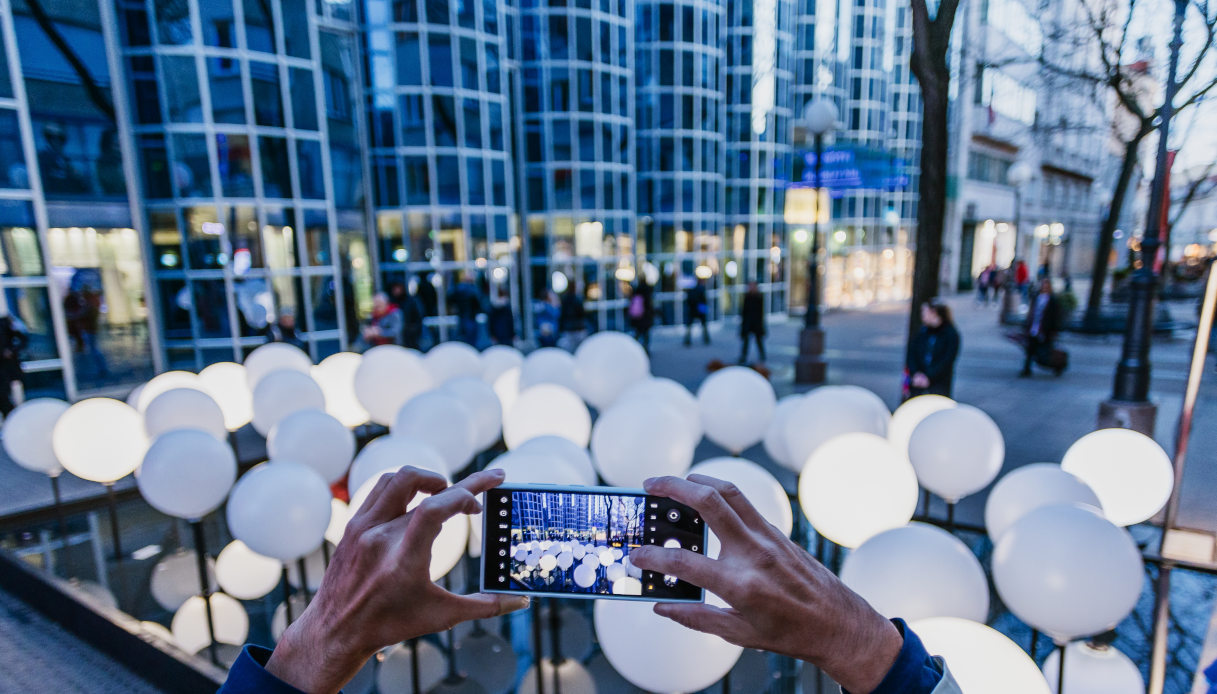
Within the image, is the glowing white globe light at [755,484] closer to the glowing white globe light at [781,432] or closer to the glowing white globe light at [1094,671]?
the glowing white globe light at [1094,671]

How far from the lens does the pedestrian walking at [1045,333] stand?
1088 cm

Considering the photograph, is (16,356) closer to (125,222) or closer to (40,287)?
(40,287)

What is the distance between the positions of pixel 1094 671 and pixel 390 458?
165 inches

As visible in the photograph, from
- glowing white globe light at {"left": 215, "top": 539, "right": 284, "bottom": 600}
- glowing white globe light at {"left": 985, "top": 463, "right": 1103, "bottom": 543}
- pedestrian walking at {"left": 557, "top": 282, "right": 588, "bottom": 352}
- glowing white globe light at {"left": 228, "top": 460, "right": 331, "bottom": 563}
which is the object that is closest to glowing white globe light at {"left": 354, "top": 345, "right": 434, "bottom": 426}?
glowing white globe light at {"left": 215, "top": 539, "right": 284, "bottom": 600}

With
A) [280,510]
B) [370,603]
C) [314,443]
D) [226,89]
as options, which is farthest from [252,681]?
[226,89]

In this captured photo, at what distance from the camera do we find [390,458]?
389 cm

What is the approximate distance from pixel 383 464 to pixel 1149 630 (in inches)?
195

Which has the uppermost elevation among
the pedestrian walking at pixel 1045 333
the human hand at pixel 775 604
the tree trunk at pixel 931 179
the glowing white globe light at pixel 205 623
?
the tree trunk at pixel 931 179

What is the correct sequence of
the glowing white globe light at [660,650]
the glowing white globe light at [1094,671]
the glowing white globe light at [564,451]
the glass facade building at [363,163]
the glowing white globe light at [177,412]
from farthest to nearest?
the glass facade building at [363,163] → the glowing white globe light at [177,412] → the glowing white globe light at [564,451] → the glowing white globe light at [1094,671] → the glowing white globe light at [660,650]

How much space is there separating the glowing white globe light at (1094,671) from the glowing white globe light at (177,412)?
626cm

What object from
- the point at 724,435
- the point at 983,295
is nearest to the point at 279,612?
the point at 724,435

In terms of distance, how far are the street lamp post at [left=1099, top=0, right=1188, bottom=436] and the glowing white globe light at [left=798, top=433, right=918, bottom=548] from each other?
4886mm

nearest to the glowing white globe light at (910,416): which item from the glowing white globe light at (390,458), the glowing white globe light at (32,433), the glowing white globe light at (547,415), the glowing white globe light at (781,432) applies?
the glowing white globe light at (781,432)

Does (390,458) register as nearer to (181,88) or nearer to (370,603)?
(370,603)
